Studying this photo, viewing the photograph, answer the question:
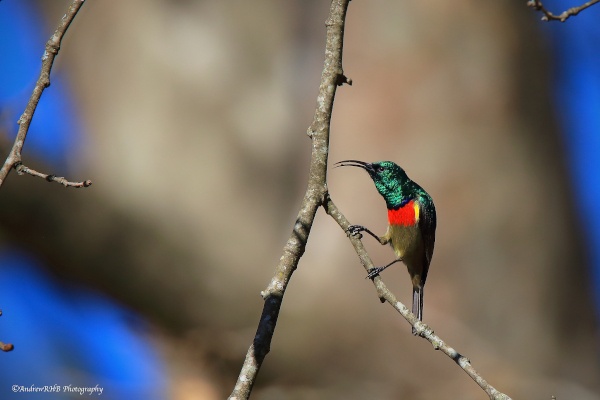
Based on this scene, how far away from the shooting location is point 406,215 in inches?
182

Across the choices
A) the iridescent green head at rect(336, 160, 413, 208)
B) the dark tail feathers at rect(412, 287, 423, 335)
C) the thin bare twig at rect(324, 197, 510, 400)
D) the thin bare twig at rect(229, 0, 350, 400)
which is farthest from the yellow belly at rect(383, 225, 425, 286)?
the thin bare twig at rect(324, 197, 510, 400)

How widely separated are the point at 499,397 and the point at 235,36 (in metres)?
4.94

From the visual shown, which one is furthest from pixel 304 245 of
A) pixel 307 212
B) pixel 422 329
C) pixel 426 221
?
pixel 426 221

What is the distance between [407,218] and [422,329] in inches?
78.6

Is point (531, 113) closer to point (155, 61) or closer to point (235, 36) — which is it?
point (235, 36)

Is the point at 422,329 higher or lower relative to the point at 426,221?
lower

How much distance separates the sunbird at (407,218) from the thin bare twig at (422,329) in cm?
172

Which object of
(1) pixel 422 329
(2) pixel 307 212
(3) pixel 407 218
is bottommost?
(1) pixel 422 329

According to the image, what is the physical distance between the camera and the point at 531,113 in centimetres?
682

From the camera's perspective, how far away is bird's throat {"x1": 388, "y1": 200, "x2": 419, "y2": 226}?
4.60 m

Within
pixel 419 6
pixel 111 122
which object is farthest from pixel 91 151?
pixel 419 6

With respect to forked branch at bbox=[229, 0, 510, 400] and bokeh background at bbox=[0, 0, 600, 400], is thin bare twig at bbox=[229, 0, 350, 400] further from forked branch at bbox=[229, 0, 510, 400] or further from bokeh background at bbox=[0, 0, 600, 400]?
bokeh background at bbox=[0, 0, 600, 400]

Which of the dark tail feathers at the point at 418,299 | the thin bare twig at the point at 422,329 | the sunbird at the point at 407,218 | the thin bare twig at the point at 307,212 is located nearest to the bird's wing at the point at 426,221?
the sunbird at the point at 407,218

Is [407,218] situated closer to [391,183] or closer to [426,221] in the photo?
[426,221]
